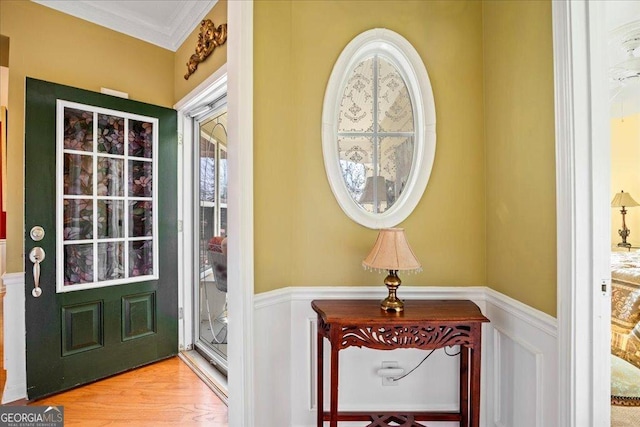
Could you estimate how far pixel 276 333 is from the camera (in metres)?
1.60

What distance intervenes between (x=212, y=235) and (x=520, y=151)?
2196 millimetres

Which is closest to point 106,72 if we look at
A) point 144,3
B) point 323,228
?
point 144,3

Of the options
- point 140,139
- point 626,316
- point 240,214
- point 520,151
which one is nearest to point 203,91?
point 140,139

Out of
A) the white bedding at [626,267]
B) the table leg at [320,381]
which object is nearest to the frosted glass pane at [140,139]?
the table leg at [320,381]

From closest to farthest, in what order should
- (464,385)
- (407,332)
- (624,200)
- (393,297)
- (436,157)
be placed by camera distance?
(407,332) < (393,297) < (464,385) < (436,157) < (624,200)

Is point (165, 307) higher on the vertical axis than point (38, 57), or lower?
lower

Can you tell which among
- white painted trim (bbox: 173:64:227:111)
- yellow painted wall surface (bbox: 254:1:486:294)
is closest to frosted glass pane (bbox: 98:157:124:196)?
white painted trim (bbox: 173:64:227:111)

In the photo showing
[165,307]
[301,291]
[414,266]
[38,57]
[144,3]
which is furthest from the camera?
[165,307]

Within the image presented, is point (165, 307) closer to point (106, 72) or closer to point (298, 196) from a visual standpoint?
point (298, 196)

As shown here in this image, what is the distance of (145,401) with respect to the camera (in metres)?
2.01

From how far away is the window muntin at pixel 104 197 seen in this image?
2121 millimetres

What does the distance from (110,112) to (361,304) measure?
7.34 ft

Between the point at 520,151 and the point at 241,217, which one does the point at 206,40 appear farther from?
the point at 520,151

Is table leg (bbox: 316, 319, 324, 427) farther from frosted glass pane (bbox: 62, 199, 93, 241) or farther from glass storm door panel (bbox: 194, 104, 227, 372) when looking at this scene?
frosted glass pane (bbox: 62, 199, 93, 241)
